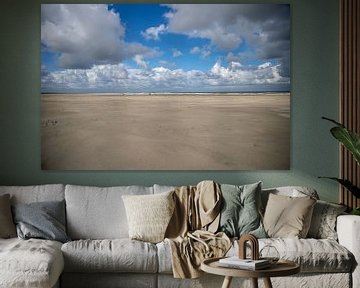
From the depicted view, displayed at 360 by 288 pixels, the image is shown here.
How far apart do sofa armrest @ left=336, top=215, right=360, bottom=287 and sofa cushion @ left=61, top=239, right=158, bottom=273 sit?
4.86 feet

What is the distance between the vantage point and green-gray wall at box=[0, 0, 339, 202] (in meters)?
7.20

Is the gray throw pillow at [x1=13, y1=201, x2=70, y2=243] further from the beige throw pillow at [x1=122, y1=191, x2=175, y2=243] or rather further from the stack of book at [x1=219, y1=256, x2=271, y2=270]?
the stack of book at [x1=219, y1=256, x2=271, y2=270]

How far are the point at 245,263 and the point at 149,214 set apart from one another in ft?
5.49

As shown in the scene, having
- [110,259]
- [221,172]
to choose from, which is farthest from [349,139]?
[110,259]

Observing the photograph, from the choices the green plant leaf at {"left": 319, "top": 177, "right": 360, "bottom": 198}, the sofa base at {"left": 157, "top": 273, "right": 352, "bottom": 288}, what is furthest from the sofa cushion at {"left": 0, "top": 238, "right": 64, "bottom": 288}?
the green plant leaf at {"left": 319, "top": 177, "right": 360, "bottom": 198}

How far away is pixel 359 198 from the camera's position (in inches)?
270

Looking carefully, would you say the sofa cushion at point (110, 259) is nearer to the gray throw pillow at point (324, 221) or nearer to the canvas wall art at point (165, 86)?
the canvas wall art at point (165, 86)

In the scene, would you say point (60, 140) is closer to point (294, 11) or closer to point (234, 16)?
point (234, 16)

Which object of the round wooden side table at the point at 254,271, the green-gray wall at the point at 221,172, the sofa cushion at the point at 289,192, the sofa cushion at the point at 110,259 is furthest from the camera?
the green-gray wall at the point at 221,172

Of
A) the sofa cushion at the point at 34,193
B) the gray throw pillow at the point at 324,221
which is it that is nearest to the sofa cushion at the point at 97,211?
the sofa cushion at the point at 34,193

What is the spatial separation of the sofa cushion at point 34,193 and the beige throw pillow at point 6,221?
20 centimetres

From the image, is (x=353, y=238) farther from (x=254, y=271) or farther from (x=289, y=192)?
(x=254, y=271)

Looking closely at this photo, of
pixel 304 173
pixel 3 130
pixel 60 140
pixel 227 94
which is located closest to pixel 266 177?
pixel 304 173

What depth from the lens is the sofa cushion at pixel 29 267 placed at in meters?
5.39
